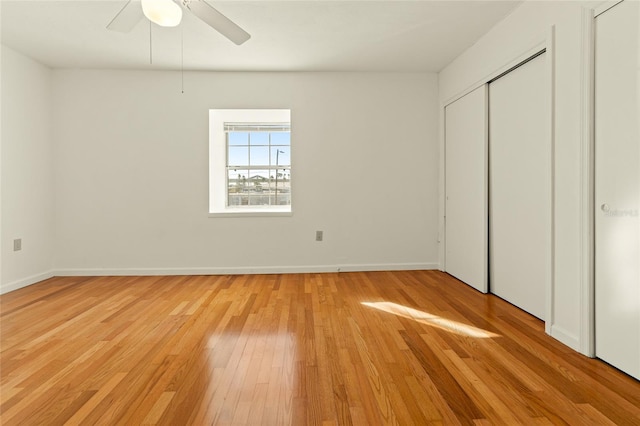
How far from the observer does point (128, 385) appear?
1912 mm

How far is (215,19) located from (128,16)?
593 mm

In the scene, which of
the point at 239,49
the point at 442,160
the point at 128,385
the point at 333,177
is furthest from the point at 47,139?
the point at 442,160

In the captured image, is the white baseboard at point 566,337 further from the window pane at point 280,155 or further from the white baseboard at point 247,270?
the window pane at point 280,155

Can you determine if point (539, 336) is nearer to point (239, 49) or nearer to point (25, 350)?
point (25, 350)

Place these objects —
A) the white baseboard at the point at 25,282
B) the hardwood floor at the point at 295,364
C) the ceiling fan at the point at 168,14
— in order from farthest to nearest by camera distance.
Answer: the white baseboard at the point at 25,282
the ceiling fan at the point at 168,14
the hardwood floor at the point at 295,364

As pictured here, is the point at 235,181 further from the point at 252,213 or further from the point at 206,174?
the point at 252,213

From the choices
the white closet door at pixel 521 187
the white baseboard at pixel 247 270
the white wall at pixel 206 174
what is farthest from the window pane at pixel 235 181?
the white closet door at pixel 521 187

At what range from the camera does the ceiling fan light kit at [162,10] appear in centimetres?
208

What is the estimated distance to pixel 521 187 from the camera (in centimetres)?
319

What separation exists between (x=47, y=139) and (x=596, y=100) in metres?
5.68

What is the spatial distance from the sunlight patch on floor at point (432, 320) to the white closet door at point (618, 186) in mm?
703

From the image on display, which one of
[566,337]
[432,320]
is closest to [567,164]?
[566,337]

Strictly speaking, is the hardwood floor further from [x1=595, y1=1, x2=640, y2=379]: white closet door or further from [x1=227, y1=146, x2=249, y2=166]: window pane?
[x1=227, y1=146, x2=249, y2=166]: window pane

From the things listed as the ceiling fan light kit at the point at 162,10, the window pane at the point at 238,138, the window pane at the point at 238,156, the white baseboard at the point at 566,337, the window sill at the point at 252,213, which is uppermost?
the ceiling fan light kit at the point at 162,10
